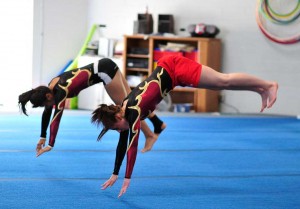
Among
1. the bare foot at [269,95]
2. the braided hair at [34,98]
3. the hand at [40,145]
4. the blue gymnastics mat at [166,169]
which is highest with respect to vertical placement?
the bare foot at [269,95]

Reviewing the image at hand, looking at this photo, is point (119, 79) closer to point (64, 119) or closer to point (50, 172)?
point (50, 172)

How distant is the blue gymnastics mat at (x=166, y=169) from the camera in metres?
4.44

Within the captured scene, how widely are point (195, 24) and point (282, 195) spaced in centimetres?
602

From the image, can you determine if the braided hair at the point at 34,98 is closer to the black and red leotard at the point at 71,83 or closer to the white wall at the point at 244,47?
the black and red leotard at the point at 71,83

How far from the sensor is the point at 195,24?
10.3 meters

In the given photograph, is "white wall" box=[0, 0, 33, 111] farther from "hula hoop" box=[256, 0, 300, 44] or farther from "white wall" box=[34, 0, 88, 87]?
"hula hoop" box=[256, 0, 300, 44]

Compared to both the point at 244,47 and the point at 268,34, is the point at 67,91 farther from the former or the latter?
the point at 244,47

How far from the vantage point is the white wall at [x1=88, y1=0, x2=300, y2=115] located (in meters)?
9.99

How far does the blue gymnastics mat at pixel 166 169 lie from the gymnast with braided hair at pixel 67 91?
359mm

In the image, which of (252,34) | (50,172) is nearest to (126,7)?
(252,34)

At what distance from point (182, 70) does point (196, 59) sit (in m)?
5.41

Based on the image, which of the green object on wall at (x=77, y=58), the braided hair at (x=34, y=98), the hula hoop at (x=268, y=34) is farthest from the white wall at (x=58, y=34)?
the braided hair at (x=34, y=98)

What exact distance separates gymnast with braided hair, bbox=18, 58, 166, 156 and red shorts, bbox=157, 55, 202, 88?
0.89 meters

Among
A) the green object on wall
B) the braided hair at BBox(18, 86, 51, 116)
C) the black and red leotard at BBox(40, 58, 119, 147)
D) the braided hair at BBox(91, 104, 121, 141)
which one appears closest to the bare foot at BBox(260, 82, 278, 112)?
the braided hair at BBox(91, 104, 121, 141)
